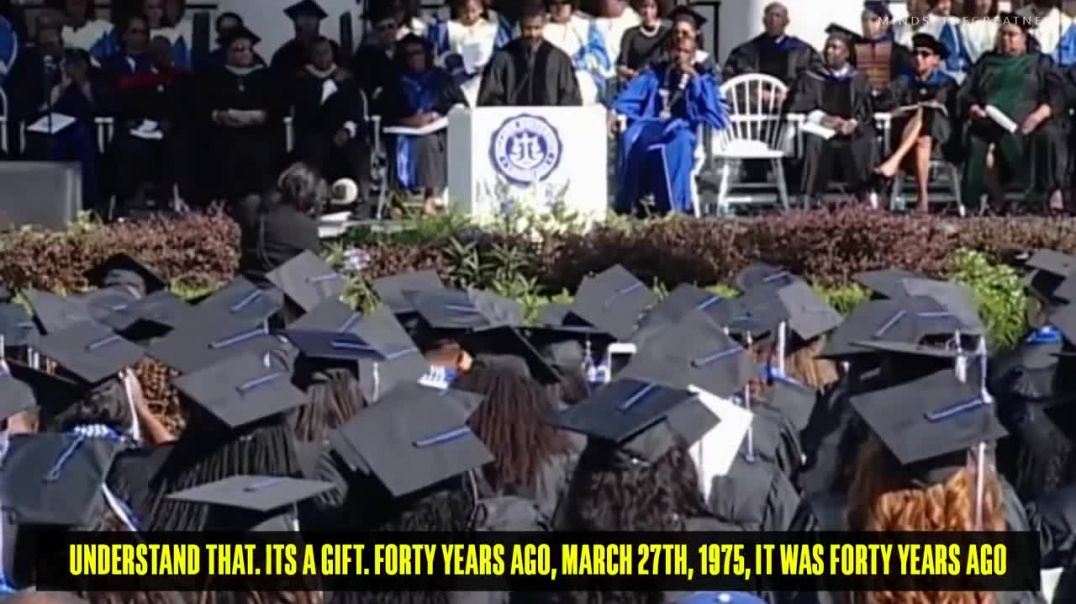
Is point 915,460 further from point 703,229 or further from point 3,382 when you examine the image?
point 703,229

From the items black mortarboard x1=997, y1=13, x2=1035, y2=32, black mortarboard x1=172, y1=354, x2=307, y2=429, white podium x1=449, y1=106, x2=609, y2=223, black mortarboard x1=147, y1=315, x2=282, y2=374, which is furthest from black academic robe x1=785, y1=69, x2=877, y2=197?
black mortarboard x1=172, y1=354, x2=307, y2=429

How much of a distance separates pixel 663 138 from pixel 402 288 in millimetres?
5966

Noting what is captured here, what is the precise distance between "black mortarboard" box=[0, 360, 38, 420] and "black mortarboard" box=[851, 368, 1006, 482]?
2.22 meters

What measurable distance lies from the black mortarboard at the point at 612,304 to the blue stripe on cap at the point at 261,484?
8.71ft

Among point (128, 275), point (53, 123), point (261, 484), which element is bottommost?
point (128, 275)

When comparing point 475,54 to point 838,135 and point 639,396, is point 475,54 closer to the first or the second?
point 838,135

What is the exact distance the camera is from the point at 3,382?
6355mm

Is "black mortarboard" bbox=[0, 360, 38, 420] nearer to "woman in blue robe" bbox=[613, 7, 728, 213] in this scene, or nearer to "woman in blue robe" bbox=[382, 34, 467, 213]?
"woman in blue robe" bbox=[613, 7, 728, 213]

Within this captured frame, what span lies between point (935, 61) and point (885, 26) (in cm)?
69

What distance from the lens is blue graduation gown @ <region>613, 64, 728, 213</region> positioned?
14477 millimetres

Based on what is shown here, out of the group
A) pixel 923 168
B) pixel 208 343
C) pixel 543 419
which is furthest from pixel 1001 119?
pixel 543 419

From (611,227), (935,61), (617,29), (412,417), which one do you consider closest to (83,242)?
(611,227)

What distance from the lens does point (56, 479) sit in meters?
5.25

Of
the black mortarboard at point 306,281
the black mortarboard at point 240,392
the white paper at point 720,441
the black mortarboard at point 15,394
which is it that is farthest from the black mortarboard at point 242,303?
the white paper at point 720,441
